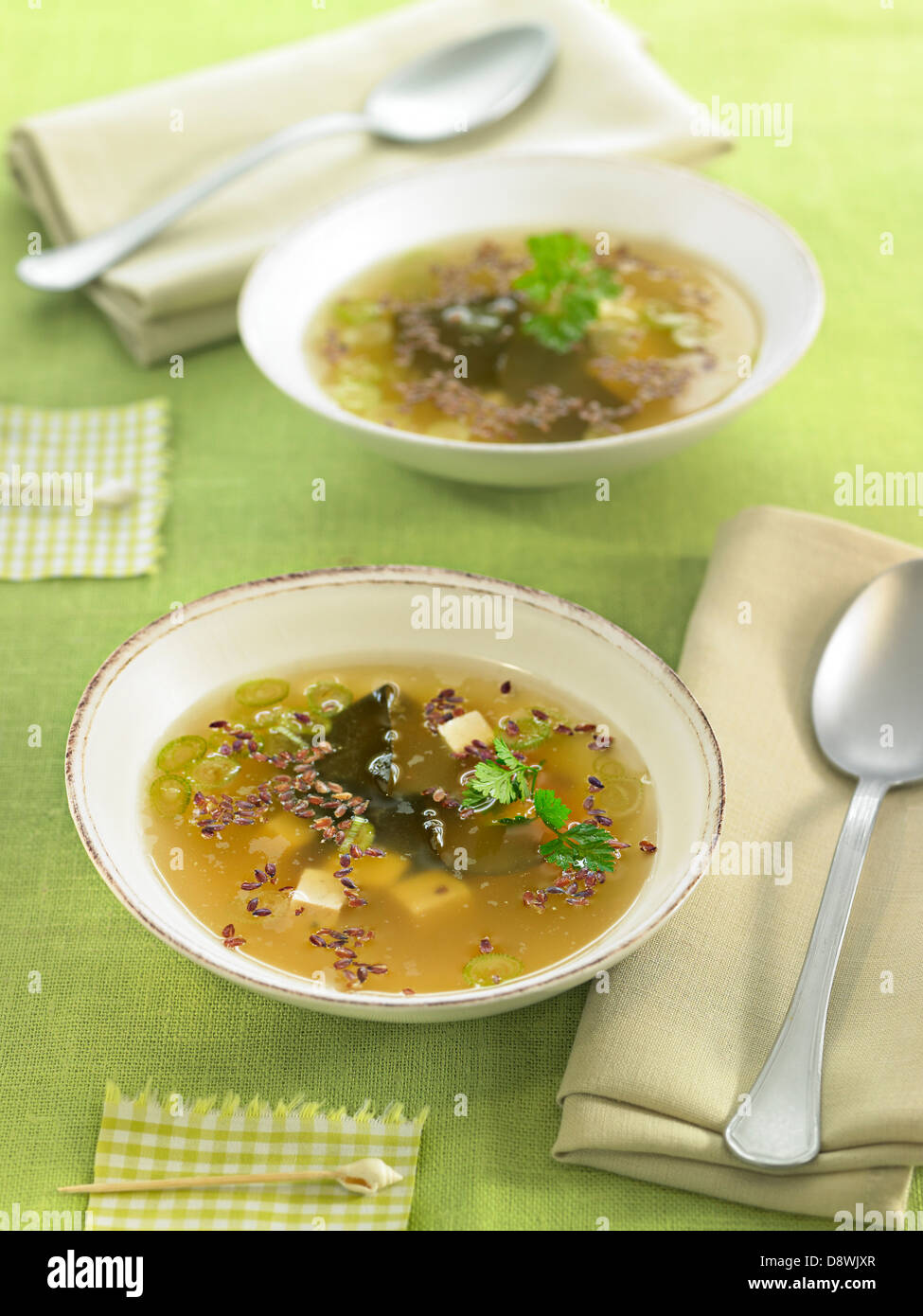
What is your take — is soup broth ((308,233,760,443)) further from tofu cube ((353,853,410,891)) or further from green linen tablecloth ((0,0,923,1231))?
tofu cube ((353,853,410,891))

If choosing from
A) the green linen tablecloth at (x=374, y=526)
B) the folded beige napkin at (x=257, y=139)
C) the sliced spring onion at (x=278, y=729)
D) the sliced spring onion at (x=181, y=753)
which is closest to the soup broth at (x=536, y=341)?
Answer: the green linen tablecloth at (x=374, y=526)

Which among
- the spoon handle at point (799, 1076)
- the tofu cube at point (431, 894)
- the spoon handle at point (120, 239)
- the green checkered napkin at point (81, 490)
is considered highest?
the spoon handle at point (120, 239)

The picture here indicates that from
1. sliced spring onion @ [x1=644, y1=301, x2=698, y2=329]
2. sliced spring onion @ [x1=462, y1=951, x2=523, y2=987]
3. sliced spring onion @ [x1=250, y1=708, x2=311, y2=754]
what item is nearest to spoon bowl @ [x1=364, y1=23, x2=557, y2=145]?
sliced spring onion @ [x1=644, y1=301, x2=698, y2=329]

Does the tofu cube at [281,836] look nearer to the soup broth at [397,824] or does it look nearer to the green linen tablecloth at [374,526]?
the soup broth at [397,824]

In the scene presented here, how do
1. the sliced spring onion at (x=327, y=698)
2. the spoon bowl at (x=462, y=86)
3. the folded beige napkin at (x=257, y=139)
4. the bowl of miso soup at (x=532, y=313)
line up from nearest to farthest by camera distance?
the sliced spring onion at (x=327, y=698), the bowl of miso soup at (x=532, y=313), the folded beige napkin at (x=257, y=139), the spoon bowl at (x=462, y=86)

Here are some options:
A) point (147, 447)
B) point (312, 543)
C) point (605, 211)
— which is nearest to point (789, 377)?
point (605, 211)

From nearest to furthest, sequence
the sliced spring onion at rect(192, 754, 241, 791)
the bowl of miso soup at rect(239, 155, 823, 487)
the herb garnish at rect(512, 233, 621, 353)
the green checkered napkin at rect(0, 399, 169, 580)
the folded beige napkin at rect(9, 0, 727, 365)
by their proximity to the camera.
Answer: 1. the sliced spring onion at rect(192, 754, 241, 791)
2. the bowl of miso soup at rect(239, 155, 823, 487)
3. the green checkered napkin at rect(0, 399, 169, 580)
4. the herb garnish at rect(512, 233, 621, 353)
5. the folded beige napkin at rect(9, 0, 727, 365)
